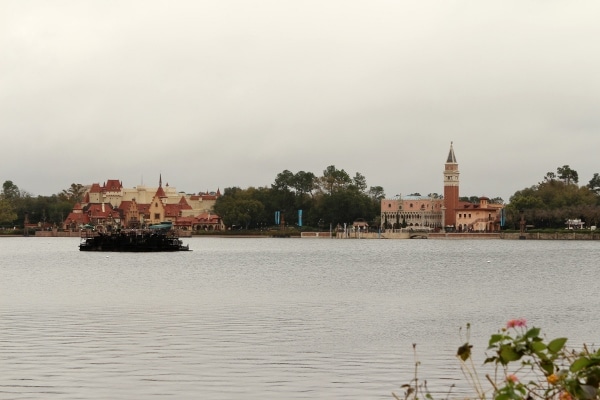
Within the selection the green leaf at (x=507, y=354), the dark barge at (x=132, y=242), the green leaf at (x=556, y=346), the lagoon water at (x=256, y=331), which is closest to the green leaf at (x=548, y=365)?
Answer: the green leaf at (x=556, y=346)

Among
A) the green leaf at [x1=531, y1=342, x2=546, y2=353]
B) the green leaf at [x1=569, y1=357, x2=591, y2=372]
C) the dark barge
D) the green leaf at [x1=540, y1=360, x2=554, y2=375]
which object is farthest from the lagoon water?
the dark barge

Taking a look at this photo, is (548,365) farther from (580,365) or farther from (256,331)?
(256,331)

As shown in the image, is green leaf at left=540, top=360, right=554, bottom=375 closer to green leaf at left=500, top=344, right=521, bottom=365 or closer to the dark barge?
green leaf at left=500, top=344, right=521, bottom=365

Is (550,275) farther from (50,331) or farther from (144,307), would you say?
(50,331)

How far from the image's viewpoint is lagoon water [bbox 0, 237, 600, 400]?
22656 mm

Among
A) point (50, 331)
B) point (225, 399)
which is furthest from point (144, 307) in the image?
point (225, 399)

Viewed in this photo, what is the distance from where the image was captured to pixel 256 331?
109 ft

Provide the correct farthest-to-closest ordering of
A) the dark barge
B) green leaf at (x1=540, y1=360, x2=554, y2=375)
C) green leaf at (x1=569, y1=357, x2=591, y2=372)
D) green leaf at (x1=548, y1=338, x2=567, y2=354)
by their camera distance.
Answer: the dark barge < green leaf at (x1=540, y1=360, x2=554, y2=375) < green leaf at (x1=569, y1=357, x2=591, y2=372) < green leaf at (x1=548, y1=338, x2=567, y2=354)

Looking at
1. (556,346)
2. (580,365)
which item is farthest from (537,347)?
(580,365)

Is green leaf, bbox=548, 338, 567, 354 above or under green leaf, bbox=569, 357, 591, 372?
above

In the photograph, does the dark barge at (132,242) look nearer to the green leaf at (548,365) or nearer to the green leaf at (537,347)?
the green leaf at (548,365)

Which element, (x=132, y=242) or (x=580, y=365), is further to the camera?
(x=132, y=242)

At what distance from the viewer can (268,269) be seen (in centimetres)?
8462

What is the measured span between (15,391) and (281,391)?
5.19 metres
